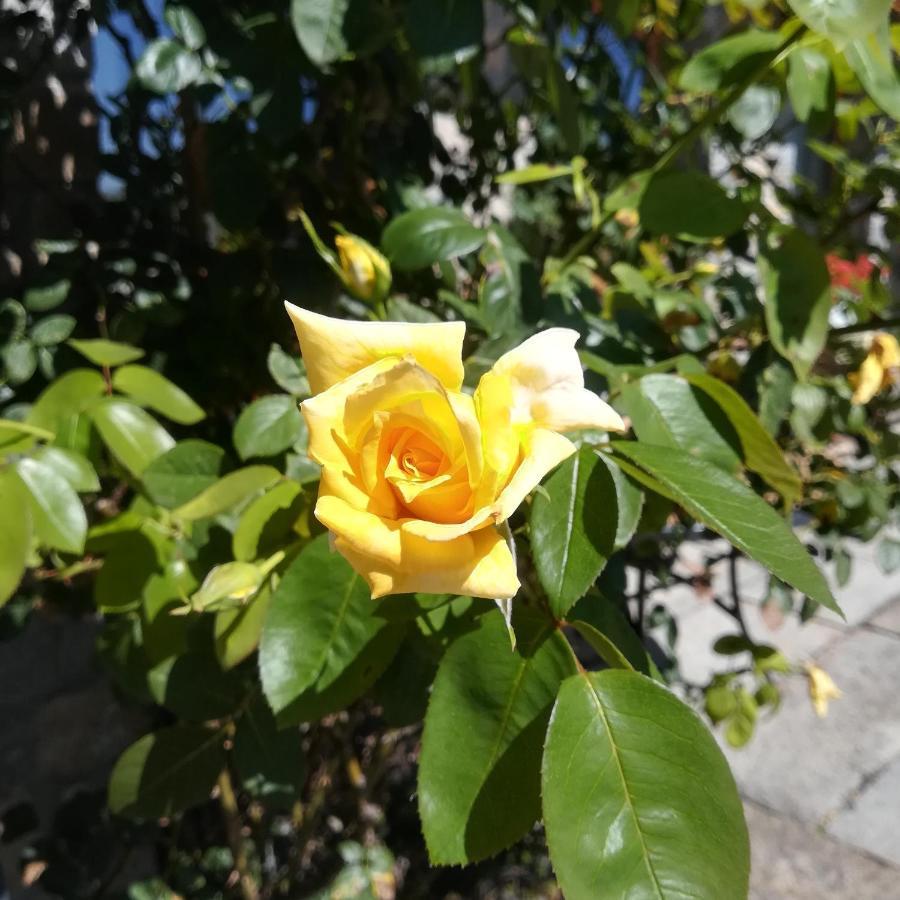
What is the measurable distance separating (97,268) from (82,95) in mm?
351

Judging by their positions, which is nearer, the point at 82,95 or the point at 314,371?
the point at 314,371

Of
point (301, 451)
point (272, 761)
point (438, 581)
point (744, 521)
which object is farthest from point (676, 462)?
point (272, 761)

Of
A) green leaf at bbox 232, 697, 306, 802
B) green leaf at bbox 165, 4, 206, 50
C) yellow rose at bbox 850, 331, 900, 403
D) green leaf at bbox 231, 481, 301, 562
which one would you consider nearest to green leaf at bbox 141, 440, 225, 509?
green leaf at bbox 231, 481, 301, 562

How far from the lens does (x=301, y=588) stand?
45 cm

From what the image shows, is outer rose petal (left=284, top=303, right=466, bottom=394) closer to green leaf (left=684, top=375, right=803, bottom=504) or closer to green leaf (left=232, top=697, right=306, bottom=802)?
green leaf (left=684, top=375, right=803, bottom=504)

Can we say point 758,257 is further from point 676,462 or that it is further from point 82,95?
point 82,95

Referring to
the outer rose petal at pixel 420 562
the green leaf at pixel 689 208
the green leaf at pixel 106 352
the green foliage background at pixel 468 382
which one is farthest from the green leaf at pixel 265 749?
the green leaf at pixel 689 208

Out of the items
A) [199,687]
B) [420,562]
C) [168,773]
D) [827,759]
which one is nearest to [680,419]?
[420,562]

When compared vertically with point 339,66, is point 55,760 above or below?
below

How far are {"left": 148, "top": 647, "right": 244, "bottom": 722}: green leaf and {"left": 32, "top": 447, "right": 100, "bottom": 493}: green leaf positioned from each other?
0.18m

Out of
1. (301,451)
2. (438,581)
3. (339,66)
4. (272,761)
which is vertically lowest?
(272,761)

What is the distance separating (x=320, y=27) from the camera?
2.20 ft

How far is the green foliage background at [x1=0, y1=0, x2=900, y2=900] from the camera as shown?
39 centimetres

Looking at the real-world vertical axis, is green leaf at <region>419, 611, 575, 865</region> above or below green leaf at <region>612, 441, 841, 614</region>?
below
